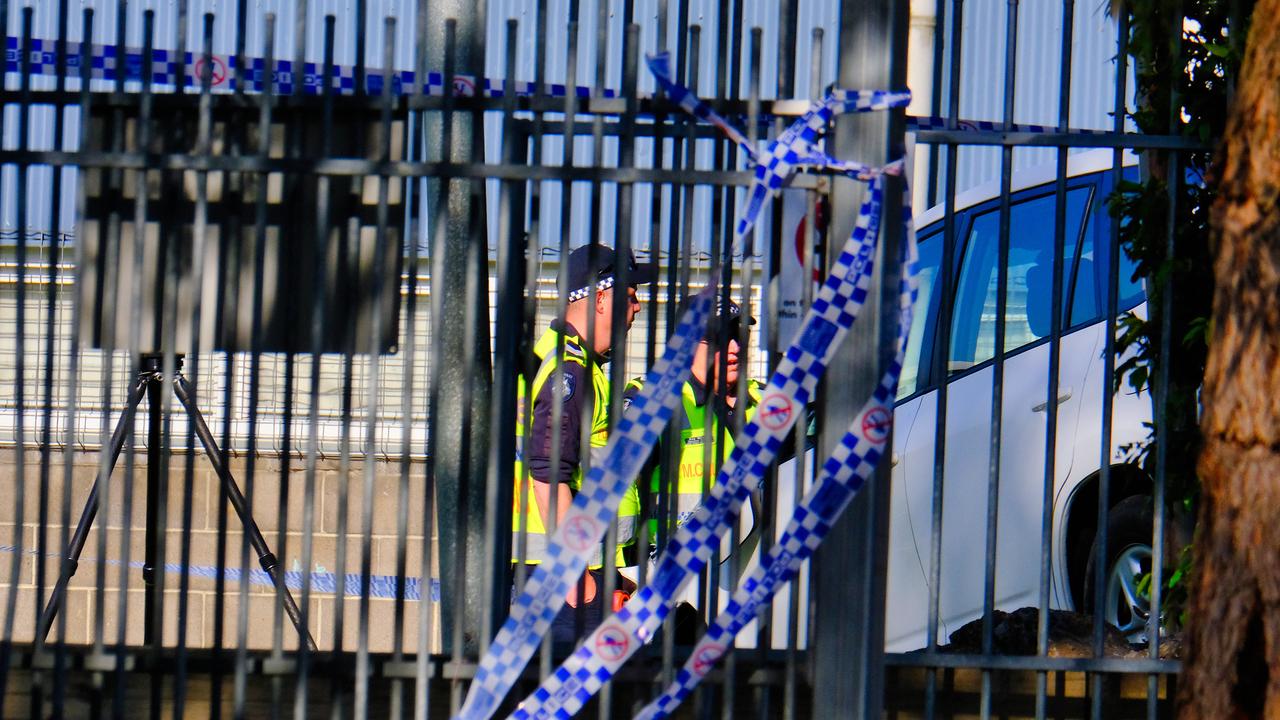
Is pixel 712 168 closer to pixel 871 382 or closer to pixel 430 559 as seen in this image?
pixel 871 382

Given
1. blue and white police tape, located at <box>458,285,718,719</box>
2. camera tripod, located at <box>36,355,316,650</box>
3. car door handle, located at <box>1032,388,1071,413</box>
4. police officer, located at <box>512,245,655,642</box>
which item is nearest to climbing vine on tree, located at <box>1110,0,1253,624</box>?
blue and white police tape, located at <box>458,285,718,719</box>

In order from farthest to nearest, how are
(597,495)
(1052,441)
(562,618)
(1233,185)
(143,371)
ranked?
(143,371)
(562,618)
(1052,441)
(597,495)
(1233,185)

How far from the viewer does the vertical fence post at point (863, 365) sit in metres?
3.41

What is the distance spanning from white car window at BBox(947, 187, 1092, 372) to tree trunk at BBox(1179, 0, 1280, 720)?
12.7 feet

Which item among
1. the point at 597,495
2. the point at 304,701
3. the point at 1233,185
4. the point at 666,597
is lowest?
the point at 304,701

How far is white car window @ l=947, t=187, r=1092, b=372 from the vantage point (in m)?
6.40

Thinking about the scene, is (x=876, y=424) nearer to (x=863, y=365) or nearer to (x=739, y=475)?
(x=863, y=365)

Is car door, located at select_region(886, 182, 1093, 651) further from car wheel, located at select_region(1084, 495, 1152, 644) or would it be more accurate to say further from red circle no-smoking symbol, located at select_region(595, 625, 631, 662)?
red circle no-smoking symbol, located at select_region(595, 625, 631, 662)

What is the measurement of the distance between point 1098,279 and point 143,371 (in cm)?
345

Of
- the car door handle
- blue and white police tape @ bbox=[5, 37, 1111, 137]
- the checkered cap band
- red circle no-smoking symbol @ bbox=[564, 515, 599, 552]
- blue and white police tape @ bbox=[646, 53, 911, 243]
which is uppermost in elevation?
blue and white police tape @ bbox=[5, 37, 1111, 137]

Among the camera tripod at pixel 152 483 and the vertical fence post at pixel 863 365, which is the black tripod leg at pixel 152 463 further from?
the vertical fence post at pixel 863 365

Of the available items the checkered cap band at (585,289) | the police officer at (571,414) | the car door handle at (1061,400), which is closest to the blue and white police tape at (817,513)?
the police officer at (571,414)

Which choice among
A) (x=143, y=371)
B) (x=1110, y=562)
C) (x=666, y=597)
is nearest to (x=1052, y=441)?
(x=666, y=597)

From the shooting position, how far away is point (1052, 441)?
147 inches
